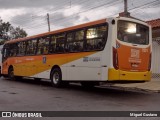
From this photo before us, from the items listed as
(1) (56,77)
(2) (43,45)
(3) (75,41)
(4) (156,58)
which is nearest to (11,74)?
(2) (43,45)

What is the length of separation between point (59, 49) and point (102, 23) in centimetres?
389

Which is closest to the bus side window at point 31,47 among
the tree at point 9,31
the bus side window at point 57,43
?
the bus side window at point 57,43

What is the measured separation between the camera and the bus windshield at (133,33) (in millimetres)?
13336

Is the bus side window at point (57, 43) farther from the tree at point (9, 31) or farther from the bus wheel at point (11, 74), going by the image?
the tree at point (9, 31)

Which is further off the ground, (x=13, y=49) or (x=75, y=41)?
(x=75, y=41)

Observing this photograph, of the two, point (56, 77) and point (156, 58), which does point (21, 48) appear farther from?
point (156, 58)

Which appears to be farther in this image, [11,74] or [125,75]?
[11,74]

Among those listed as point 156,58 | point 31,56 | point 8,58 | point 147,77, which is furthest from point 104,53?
point 8,58

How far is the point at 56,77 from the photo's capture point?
17.0 m

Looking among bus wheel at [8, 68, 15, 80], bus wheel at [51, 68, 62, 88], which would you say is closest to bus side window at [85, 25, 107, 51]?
bus wheel at [51, 68, 62, 88]

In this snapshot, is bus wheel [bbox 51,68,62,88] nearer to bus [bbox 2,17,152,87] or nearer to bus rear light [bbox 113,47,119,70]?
bus [bbox 2,17,152,87]

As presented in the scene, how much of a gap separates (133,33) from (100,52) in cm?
166

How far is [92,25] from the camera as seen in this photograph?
1415 cm

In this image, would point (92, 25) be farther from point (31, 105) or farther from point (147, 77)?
point (31, 105)
